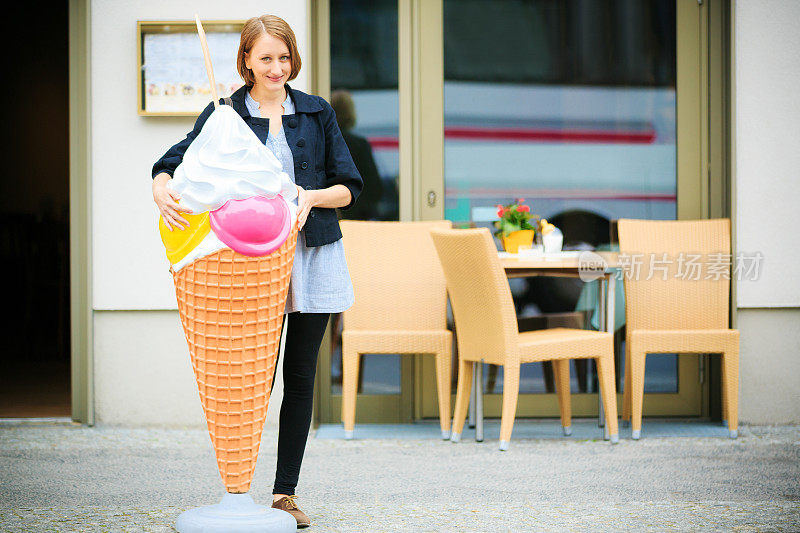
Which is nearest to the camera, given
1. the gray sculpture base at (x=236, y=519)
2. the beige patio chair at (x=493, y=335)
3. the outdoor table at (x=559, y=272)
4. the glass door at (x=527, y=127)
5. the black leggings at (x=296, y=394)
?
the gray sculpture base at (x=236, y=519)

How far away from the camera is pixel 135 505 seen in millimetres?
2686

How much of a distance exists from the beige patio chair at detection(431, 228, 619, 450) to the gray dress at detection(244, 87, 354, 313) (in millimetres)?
1162

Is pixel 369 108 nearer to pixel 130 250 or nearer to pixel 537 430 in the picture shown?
pixel 130 250

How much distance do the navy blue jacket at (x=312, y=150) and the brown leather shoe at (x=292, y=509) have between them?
738mm

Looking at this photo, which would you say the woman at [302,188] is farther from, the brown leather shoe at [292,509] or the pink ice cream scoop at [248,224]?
the pink ice cream scoop at [248,224]

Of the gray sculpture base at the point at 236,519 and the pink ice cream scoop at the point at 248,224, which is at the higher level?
the pink ice cream scoop at the point at 248,224

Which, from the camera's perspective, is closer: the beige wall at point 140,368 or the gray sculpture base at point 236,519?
the gray sculpture base at point 236,519

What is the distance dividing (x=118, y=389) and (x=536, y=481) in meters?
2.24

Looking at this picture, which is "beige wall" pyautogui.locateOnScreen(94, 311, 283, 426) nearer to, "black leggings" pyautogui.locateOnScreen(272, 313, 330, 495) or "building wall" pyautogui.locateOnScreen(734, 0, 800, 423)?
"black leggings" pyautogui.locateOnScreen(272, 313, 330, 495)

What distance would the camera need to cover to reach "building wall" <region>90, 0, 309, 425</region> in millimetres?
4207

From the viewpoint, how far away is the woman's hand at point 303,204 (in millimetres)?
2186

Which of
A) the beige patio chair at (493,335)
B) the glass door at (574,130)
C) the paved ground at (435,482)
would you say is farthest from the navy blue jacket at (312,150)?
the glass door at (574,130)

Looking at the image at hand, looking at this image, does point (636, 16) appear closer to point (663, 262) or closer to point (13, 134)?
point (663, 262)

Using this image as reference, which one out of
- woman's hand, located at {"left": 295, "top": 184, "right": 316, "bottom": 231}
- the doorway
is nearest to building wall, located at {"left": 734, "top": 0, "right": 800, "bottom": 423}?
woman's hand, located at {"left": 295, "top": 184, "right": 316, "bottom": 231}
